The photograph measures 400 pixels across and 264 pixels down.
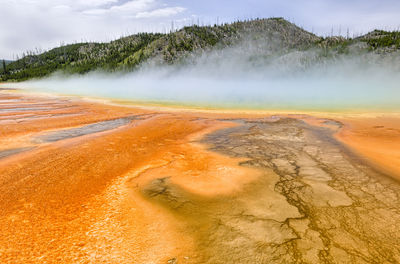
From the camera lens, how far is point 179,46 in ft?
387

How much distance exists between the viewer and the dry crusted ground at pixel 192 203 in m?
3.47

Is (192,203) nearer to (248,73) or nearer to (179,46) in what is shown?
(248,73)

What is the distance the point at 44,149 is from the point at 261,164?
705 cm

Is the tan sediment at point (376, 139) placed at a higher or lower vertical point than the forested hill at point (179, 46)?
lower

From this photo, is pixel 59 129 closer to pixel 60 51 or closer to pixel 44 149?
pixel 44 149

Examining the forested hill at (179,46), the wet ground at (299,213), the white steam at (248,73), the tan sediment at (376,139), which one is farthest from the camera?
the forested hill at (179,46)

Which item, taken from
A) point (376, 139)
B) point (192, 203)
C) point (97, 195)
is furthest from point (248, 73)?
point (97, 195)

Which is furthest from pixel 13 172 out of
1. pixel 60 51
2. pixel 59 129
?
pixel 60 51

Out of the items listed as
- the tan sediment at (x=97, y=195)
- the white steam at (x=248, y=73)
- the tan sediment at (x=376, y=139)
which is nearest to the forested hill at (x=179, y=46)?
the white steam at (x=248, y=73)

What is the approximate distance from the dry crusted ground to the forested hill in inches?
3890

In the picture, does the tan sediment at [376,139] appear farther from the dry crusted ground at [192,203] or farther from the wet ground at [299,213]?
the wet ground at [299,213]

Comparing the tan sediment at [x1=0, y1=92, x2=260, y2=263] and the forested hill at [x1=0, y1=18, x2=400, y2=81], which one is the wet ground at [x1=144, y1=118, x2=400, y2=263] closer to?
the tan sediment at [x1=0, y1=92, x2=260, y2=263]

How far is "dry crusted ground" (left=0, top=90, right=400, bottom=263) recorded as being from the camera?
137 inches

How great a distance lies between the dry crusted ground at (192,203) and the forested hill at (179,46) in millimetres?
98800
